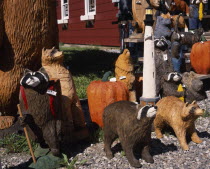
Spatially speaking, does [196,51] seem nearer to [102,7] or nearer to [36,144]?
[36,144]

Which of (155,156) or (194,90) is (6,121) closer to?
(155,156)

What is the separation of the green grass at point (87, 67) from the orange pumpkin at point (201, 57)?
207 cm

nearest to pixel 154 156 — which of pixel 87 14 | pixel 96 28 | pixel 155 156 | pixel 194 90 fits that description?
pixel 155 156

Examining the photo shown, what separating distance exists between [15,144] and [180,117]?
5.75 ft

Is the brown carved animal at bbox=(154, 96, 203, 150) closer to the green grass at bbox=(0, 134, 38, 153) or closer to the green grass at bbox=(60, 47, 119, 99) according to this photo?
the green grass at bbox=(0, 134, 38, 153)

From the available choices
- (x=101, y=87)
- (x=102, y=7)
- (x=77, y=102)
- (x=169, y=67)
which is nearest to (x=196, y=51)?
(x=169, y=67)

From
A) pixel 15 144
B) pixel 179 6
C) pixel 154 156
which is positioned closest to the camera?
pixel 154 156

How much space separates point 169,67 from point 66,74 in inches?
73.7

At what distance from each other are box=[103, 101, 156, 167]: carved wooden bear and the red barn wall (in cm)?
851

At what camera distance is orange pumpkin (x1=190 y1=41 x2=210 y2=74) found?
5.60 metres

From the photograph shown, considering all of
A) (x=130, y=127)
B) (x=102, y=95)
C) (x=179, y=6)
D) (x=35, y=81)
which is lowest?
(x=130, y=127)

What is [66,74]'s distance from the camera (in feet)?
10.6

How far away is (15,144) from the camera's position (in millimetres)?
3240

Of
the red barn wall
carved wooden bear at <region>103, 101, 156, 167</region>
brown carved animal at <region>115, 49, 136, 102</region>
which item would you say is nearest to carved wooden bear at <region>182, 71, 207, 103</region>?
brown carved animal at <region>115, 49, 136, 102</region>
